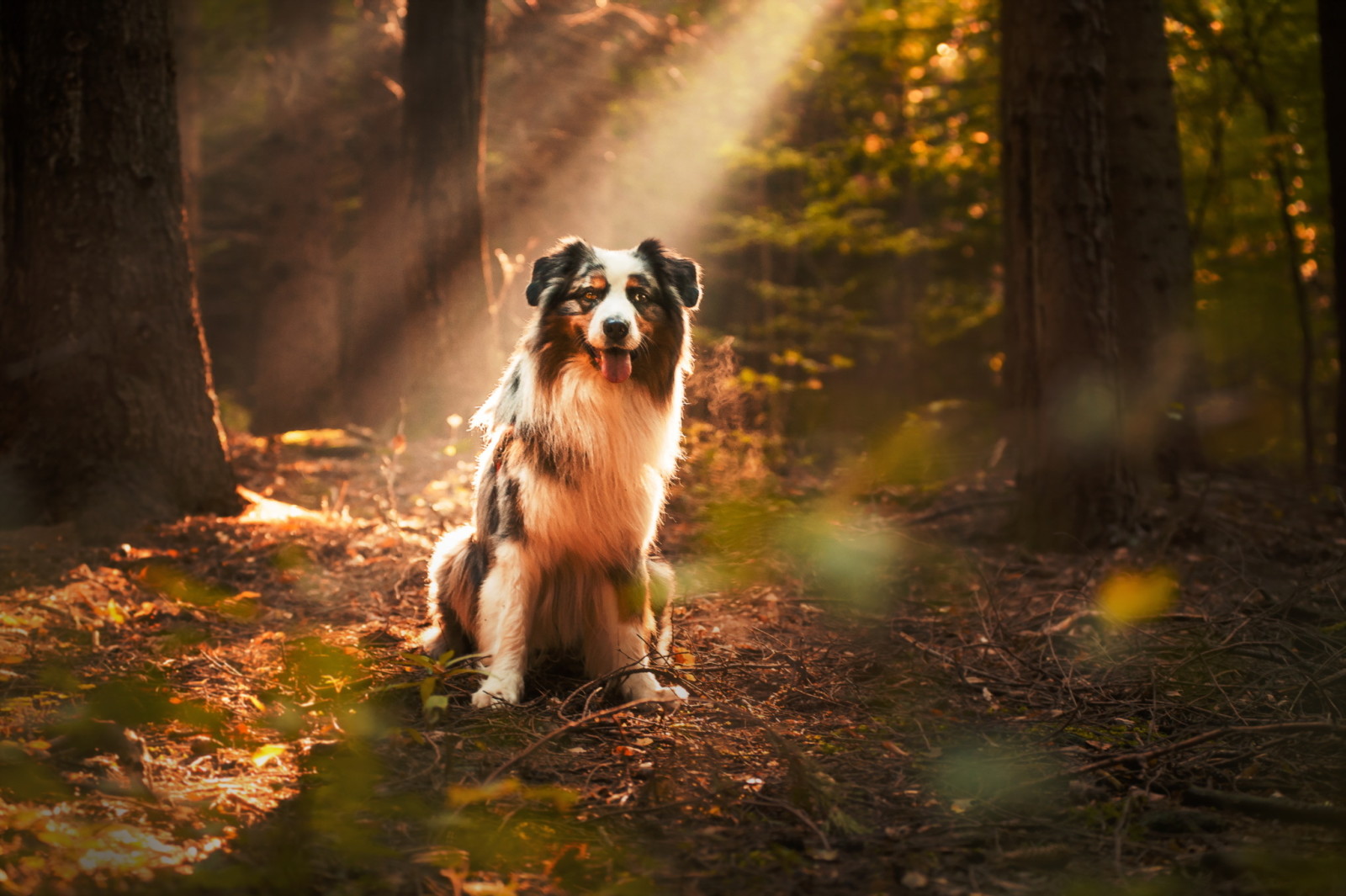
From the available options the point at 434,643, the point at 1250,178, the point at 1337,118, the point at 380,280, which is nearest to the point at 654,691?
the point at 434,643

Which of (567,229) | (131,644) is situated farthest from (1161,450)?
(567,229)

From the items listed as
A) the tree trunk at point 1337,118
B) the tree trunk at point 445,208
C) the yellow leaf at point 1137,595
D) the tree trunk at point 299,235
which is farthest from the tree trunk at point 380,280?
the tree trunk at point 1337,118

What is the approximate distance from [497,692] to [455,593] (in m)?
0.68

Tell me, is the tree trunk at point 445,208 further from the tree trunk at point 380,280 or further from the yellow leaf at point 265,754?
the yellow leaf at point 265,754

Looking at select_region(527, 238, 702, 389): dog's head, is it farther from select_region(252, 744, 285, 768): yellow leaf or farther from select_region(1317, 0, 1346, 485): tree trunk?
select_region(1317, 0, 1346, 485): tree trunk

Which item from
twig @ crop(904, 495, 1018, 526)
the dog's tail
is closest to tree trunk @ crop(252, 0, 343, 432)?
twig @ crop(904, 495, 1018, 526)

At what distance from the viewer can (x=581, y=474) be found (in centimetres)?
383

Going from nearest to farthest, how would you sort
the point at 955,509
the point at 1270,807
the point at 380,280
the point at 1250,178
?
1. the point at 1270,807
2. the point at 955,509
3. the point at 380,280
4. the point at 1250,178

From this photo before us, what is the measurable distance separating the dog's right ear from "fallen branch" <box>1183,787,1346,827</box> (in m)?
3.05

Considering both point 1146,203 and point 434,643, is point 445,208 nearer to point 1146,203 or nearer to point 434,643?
point 434,643

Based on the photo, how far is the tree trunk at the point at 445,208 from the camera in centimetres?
916

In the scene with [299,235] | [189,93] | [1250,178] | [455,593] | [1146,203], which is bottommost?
[455,593]

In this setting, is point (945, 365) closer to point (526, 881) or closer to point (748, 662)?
point (748, 662)

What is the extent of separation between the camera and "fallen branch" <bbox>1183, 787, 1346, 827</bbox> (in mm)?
2480
